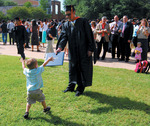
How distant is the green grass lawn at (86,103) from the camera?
373 cm

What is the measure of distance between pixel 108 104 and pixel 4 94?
2706mm

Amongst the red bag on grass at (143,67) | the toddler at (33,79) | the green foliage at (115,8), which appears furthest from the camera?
the green foliage at (115,8)

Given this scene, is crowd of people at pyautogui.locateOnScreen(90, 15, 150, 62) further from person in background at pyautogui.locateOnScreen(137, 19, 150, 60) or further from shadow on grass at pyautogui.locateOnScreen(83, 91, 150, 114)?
shadow on grass at pyautogui.locateOnScreen(83, 91, 150, 114)

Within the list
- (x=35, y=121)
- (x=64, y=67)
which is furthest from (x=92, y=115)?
(x=64, y=67)

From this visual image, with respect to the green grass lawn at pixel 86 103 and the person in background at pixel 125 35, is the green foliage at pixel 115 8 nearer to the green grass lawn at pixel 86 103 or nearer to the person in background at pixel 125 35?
the person in background at pixel 125 35

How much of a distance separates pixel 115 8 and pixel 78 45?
31.9m

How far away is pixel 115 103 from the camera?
4.52 m

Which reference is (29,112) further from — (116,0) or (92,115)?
(116,0)

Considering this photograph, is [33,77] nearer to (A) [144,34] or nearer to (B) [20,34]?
(B) [20,34]

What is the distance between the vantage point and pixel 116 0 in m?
36.3

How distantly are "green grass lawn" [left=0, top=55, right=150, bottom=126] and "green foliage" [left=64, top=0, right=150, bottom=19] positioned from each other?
2999cm

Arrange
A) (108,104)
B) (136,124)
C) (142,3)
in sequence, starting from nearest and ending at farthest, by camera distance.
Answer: (136,124), (108,104), (142,3)

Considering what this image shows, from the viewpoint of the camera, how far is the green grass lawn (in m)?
3.73

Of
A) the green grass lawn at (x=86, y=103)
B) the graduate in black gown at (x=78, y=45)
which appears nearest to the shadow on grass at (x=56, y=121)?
the green grass lawn at (x=86, y=103)
